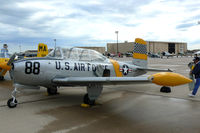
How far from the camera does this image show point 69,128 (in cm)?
388

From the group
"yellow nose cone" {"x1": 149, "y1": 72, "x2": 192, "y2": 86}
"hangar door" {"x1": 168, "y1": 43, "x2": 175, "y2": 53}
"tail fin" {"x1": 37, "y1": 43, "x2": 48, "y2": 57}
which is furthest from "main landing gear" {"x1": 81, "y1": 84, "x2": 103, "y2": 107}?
"hangar door" {"x1": 168, "y1": 43, "x2": 175, "y2": 53}

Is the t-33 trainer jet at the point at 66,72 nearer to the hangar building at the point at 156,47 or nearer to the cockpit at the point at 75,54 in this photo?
the cockpit at the point at 75,54

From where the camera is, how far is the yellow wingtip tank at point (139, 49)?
8.37 metres

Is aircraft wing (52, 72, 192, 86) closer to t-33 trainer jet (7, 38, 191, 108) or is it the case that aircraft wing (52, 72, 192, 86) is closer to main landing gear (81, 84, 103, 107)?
t-33 trainer jet (7, 38, 191, 108)

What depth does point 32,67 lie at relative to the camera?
17.5 ft

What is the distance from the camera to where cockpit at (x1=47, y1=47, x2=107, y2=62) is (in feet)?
19.6

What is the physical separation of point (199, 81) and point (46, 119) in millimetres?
5675

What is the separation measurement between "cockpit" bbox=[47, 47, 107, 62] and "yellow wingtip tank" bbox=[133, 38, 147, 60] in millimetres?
2409

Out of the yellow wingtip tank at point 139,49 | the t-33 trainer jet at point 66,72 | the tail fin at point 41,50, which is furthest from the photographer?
the tail fin at point 41,50

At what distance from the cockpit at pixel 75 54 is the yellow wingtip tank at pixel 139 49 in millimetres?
2409

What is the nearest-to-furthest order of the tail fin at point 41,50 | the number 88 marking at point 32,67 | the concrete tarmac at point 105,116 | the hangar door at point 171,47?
1. the concrete tarmac at point 105,116
2. the number 88 marking at point 32,67
3. the tail fin at point 41,50
4. the hangar door at point 171,47

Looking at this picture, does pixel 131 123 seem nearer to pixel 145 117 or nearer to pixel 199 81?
pixel 145 117

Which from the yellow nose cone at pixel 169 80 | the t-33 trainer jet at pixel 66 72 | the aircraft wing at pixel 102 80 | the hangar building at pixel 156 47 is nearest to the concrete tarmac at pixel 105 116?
the t-33 trainer jet at pixel 66 72

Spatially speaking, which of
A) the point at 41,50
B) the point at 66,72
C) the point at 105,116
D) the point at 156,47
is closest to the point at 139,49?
the point at 66,72
